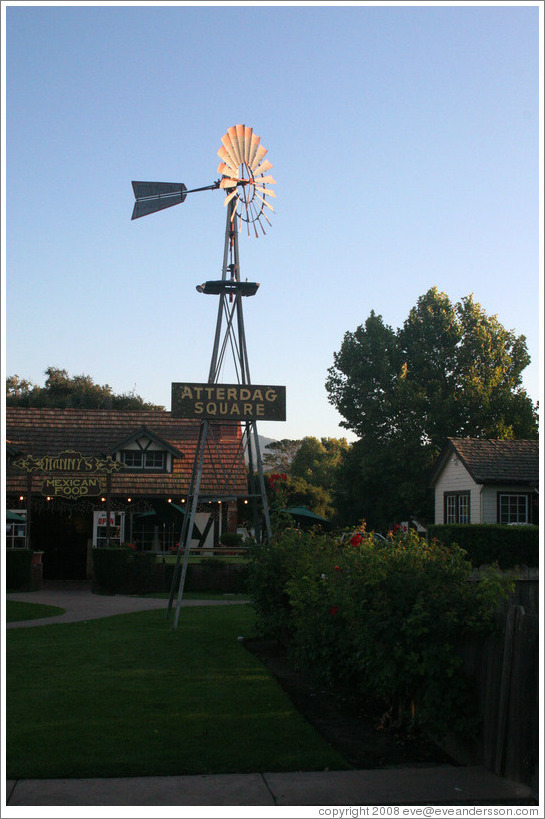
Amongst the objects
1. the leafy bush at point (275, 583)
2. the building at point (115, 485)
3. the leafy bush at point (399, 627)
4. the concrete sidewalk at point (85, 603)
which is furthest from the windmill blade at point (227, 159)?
the building at point (115, 485)

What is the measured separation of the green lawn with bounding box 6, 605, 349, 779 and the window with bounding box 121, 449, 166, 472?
17.9m

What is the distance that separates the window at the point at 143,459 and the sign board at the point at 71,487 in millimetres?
5808

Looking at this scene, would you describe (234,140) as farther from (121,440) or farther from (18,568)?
(121,440)

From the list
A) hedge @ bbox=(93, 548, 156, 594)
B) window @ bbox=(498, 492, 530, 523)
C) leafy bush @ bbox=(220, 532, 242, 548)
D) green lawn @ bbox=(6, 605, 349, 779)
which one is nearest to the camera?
green lawn @ bbox=(6, 605, 349, 779)

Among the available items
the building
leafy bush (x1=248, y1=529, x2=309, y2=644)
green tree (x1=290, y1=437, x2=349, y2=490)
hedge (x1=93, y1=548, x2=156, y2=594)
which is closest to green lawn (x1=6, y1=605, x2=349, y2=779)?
leafy bush (x1=248, y1=529, x2=309, y2=644)

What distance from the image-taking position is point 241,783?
575 cm

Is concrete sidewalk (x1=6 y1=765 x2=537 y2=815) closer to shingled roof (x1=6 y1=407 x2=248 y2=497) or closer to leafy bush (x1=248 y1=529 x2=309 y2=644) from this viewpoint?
leafy bush (x1=248 y1=529 x2=309 y2=644)

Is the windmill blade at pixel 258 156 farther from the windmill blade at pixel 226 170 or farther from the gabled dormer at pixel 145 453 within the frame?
the gabled dormer at pixel 145 453

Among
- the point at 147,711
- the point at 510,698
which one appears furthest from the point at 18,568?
the point at 510,698

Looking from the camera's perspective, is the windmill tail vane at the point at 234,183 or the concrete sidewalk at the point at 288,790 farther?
the windmill tail vane at the point at 234,183

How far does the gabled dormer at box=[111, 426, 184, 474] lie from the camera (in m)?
31.0

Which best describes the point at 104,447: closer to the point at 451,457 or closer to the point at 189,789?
the point at 451,457

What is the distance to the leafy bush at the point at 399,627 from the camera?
628cm

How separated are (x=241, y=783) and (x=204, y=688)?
11.3ft
